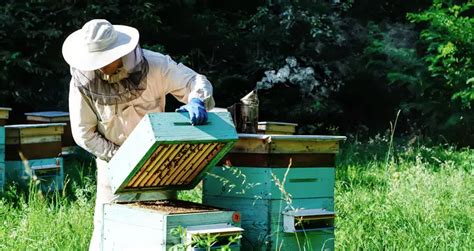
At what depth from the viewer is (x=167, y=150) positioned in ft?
11.0

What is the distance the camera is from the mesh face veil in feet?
12.4

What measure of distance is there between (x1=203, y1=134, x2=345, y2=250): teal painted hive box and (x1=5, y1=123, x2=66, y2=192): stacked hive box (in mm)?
3460

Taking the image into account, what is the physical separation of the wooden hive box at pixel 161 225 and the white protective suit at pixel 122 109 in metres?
0.29

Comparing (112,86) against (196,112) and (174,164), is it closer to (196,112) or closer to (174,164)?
(174,164)

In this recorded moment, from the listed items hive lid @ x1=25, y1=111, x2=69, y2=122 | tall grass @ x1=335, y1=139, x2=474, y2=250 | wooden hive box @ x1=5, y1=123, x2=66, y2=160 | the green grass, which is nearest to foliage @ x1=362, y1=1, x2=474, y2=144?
tall grass @ x1=335, y1=139, x2=474, y2=250

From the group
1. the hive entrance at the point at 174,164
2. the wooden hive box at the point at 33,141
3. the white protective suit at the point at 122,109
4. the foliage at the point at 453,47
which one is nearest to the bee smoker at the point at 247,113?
the white protective suit at the point at 122,109

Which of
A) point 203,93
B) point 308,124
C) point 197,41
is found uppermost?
point 203,93

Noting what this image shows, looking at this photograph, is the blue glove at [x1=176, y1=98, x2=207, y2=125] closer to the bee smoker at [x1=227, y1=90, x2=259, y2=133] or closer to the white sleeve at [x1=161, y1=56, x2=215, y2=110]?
the white sleeve at [x1=161, y1=56, x2=215, y2=110]

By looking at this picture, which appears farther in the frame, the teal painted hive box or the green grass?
the green grass

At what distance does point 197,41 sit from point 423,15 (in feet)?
10.6

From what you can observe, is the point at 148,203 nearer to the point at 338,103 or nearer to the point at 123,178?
the point at 123,178

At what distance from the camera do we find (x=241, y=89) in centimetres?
1189

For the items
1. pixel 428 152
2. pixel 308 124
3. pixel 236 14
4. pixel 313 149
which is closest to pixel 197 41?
pixel 236 14

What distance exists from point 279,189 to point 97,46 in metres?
1.08
